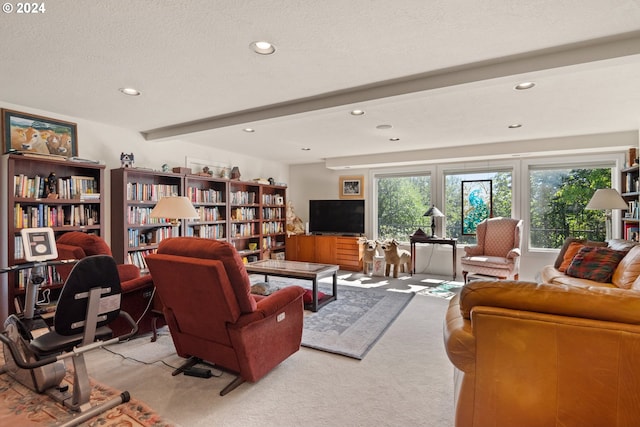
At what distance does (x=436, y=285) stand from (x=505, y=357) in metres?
3.91

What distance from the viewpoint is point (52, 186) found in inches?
129

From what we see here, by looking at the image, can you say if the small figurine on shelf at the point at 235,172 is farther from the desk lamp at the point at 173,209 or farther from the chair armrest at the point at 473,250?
the chair armrest at the point at 473,250

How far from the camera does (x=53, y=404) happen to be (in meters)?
1.98

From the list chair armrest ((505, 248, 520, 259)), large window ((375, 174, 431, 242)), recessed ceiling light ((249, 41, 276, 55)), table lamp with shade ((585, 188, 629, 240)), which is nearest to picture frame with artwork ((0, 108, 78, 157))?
recessed ceiling light ((249, 41, 276, 55))

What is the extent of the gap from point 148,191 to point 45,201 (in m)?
1.11

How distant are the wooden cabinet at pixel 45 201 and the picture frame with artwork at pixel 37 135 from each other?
0.50 ft

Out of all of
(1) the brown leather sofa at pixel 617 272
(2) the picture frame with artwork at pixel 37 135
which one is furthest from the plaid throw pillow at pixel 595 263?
(2) the picture frame with artwork at pixel 37 135

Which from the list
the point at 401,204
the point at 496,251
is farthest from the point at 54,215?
the point at 496,251

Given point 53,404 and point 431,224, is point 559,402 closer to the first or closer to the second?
→ point 53,404

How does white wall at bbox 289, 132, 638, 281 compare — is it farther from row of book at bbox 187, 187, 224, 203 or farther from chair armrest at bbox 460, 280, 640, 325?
chair armrest at bbox 460, 280, 640, 325

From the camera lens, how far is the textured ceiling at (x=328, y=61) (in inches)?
68.1

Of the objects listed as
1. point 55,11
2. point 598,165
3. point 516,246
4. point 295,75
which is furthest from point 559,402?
point 598,165

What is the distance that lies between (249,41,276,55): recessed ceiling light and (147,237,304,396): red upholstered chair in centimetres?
129

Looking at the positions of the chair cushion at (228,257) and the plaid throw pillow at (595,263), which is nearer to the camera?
the chair cushion at (228,257)
